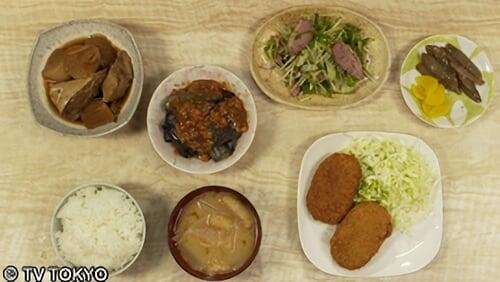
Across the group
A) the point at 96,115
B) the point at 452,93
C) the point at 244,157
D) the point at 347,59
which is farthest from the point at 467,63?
the point at 96,115

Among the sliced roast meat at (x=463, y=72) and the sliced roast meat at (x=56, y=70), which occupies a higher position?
the sliced roast meat at (x=56, y=70)

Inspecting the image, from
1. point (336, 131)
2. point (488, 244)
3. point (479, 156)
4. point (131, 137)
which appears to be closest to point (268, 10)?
point (336, 131)

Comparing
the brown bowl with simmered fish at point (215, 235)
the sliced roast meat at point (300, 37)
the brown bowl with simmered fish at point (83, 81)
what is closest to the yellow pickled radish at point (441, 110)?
the sliced roast meat at point (300, 37)

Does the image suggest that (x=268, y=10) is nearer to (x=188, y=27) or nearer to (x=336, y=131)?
(x=188, y=27)

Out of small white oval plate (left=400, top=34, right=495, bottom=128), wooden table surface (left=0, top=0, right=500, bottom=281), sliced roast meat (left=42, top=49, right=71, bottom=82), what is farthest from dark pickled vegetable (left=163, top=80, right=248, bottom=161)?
small white oval plate (left=400, top=34, right=495, bottom=128)

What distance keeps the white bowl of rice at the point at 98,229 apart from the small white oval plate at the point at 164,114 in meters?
0.27

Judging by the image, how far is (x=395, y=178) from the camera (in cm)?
290

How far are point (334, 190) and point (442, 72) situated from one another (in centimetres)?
80

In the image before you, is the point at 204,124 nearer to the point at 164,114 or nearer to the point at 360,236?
the point at 164,114

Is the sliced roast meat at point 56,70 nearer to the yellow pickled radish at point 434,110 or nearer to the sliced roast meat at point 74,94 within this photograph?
the sliced roast meat at point 74,94

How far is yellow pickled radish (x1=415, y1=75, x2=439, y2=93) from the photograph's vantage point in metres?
3.00

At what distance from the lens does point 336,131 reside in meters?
3.02

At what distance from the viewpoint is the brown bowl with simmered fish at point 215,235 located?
2727mm

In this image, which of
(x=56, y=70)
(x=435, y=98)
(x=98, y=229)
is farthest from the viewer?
(x=435, y=98)
